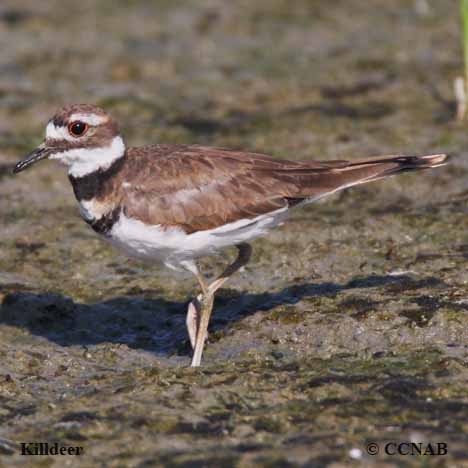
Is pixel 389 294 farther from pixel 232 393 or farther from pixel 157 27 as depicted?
pixel 157 27

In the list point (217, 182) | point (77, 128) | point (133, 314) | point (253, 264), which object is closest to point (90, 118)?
point (77, 128)

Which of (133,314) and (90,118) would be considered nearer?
(90,118)

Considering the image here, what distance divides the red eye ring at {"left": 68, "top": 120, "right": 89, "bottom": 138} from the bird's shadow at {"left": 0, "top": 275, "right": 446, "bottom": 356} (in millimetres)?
1620

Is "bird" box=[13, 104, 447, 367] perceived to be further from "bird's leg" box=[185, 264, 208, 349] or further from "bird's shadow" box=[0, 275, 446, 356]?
"bird's shadow" box=[0, 275, 446, 356]

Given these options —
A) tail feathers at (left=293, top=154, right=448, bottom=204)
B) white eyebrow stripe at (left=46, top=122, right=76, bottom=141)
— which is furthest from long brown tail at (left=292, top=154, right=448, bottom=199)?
white eyebrow stripe at (left=46, top=122, right=76, bottom=141)

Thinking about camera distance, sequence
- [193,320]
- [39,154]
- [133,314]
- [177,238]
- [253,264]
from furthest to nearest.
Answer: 1. [253,264]
2. [133,314]
3. [193,320]
4. [39,154]
5. [177,238]

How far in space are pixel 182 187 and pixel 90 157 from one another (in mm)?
695

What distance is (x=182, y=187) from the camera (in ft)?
23.7

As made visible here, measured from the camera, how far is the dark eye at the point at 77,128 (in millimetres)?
7246

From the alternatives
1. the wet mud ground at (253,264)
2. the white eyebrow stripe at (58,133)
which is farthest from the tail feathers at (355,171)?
the white eyebrow stripe at (58,133)

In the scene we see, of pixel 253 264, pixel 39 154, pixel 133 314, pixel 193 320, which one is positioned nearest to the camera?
pixel 39 154

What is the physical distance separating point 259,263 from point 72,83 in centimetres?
Answer: 496

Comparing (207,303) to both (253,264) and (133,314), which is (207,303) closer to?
(133,314)

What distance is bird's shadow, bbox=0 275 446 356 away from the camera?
7.91m
